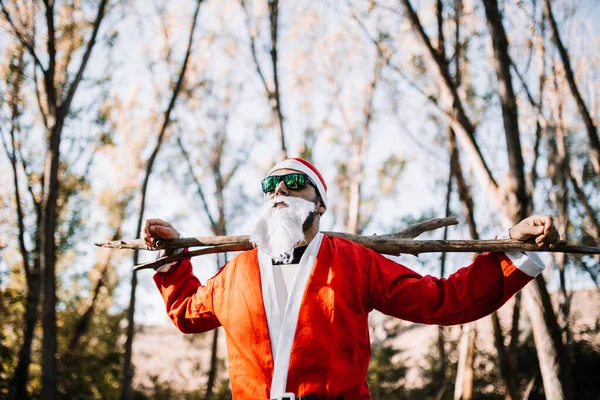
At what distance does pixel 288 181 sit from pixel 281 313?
749mm

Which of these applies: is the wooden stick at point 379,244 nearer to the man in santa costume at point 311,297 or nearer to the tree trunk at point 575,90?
the man in santa costume at point 311,297

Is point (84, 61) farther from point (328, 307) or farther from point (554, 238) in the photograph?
point (554, 238)

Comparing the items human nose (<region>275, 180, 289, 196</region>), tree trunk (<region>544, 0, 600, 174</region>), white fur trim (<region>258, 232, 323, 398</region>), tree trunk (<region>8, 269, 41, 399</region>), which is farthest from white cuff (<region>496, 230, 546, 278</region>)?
tree trunk (<region>8, 269, 41, 399</region>)

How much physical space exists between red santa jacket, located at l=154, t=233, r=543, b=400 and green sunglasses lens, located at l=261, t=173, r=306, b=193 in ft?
1.02

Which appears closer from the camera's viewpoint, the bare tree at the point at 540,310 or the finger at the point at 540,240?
the finger at the point at 540,240

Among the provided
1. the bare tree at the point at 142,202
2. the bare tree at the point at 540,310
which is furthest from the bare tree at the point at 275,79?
the bare tree at the point at 540,310

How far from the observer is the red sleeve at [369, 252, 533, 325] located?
91.7 inches

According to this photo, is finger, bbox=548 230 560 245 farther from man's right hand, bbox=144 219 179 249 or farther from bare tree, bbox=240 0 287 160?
bare tree, bbox=240 0 287 160

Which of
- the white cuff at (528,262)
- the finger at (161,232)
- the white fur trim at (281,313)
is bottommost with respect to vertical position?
the white fur trim at (281,313)

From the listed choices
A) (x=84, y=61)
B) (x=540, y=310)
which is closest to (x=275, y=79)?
(x=84, y=61)

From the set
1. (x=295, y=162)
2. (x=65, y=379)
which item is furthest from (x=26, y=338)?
(x=295, y=162)

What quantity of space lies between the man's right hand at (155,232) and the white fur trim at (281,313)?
1.81 ft

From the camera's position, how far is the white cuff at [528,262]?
2.25 m

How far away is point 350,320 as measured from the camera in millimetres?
2268
